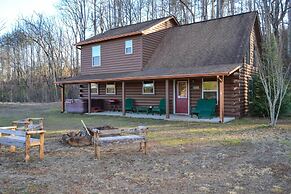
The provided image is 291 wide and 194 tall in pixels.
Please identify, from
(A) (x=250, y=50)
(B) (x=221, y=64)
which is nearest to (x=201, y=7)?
(A) (x=250, y=50)

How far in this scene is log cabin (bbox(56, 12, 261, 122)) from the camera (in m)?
14.8

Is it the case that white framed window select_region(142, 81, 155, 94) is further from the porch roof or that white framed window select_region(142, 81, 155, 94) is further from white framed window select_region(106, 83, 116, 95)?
white framed window select_region(106, 83, 116, 95)

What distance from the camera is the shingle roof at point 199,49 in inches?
583

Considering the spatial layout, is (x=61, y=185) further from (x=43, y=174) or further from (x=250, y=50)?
(x=250, y=50)

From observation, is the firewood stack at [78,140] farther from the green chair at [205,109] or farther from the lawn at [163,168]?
the green chair at [205,109]

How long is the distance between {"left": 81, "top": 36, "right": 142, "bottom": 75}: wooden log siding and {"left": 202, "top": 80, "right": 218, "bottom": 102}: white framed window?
14.7 ft

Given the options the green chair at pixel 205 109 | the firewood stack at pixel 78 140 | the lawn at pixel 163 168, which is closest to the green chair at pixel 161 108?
the green chair at pixel 205 109

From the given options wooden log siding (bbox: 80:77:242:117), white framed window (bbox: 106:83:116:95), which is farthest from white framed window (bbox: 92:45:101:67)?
white framed window (bbox: 106:83:116:95)

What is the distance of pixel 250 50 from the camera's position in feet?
54.2

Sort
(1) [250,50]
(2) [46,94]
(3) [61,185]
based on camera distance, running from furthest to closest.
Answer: (2) [46,94]
(1) [250,50]
(3) [61,185]

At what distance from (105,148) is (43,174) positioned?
2555 millimetres

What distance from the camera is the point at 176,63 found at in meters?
16.7

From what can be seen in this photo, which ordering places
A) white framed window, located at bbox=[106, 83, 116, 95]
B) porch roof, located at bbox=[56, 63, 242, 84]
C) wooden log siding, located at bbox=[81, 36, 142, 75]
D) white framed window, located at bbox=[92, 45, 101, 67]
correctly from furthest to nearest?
1. white framed window, located at bbox=[92, 45, 101, 67]
2. white framed window, located at bbox=[106, 83, 116, 95]
3. wooden log siding, located at bbox=[81, 36, 142, 75]
4. porch roof, located at bbox=[56, 63, 242, 84]

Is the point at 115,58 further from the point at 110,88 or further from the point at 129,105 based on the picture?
the point at 129,105
